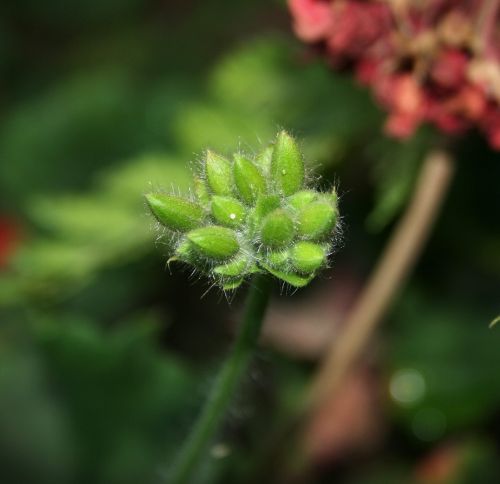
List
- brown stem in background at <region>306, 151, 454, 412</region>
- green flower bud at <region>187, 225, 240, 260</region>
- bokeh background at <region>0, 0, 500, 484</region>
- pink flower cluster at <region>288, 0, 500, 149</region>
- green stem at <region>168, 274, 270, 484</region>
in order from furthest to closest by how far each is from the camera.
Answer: bokeh background at <region>0, 0, 500, 484</region> → brown stem in background at <region>306, 151, 454, 412</region> → pink flower cluster at <region>288, 0, 500, 149</region> → green stem at <region>168, 274, 270, 484</region> → green flower bud at <region>187, 225, 240, 260</region>

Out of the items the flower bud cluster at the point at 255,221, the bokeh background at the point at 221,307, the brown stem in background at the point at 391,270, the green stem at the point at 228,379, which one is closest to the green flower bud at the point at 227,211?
the flower bud cluster at the point at 255,221

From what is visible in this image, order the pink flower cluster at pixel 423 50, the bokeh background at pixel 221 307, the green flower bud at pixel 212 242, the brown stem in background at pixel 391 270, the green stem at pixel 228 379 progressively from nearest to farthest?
the green flower bud at pixel 212 242, the green stem at pixel 228 379, the pink flower cluster at pixel 423 50, the brown stem in background at pixel 391 270, the bokeh background at pixel 221 307

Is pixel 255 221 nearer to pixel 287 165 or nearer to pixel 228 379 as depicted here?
pixel 287 165

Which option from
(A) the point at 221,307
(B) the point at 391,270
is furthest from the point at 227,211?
(A) the point at 221,307

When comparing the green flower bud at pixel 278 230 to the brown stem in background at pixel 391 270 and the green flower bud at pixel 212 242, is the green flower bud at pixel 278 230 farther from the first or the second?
the brown stem in background at pixel 391 270

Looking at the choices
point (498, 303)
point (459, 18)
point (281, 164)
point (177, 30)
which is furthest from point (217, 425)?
point (177, 30)

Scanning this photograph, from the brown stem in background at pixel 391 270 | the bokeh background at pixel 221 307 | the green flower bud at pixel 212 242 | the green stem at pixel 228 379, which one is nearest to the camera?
the green flower bud at pixel 212 242

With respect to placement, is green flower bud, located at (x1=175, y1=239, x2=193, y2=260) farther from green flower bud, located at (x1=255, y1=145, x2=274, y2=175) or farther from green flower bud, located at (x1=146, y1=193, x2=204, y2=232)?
green flower bud, located at (x1=255, y1=145, x2=274, y2=175)

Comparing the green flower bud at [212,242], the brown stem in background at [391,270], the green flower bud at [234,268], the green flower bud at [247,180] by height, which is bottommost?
the green flower bud at [234,268]

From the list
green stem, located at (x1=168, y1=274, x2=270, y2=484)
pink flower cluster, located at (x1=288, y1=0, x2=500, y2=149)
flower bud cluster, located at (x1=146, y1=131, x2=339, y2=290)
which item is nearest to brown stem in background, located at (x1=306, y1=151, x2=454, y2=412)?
pink flower cluster, located at (x1=288, y1=0, x2=500, y2=149)

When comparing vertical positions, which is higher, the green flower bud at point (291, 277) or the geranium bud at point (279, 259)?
the geranium bud at point (279, 259)
